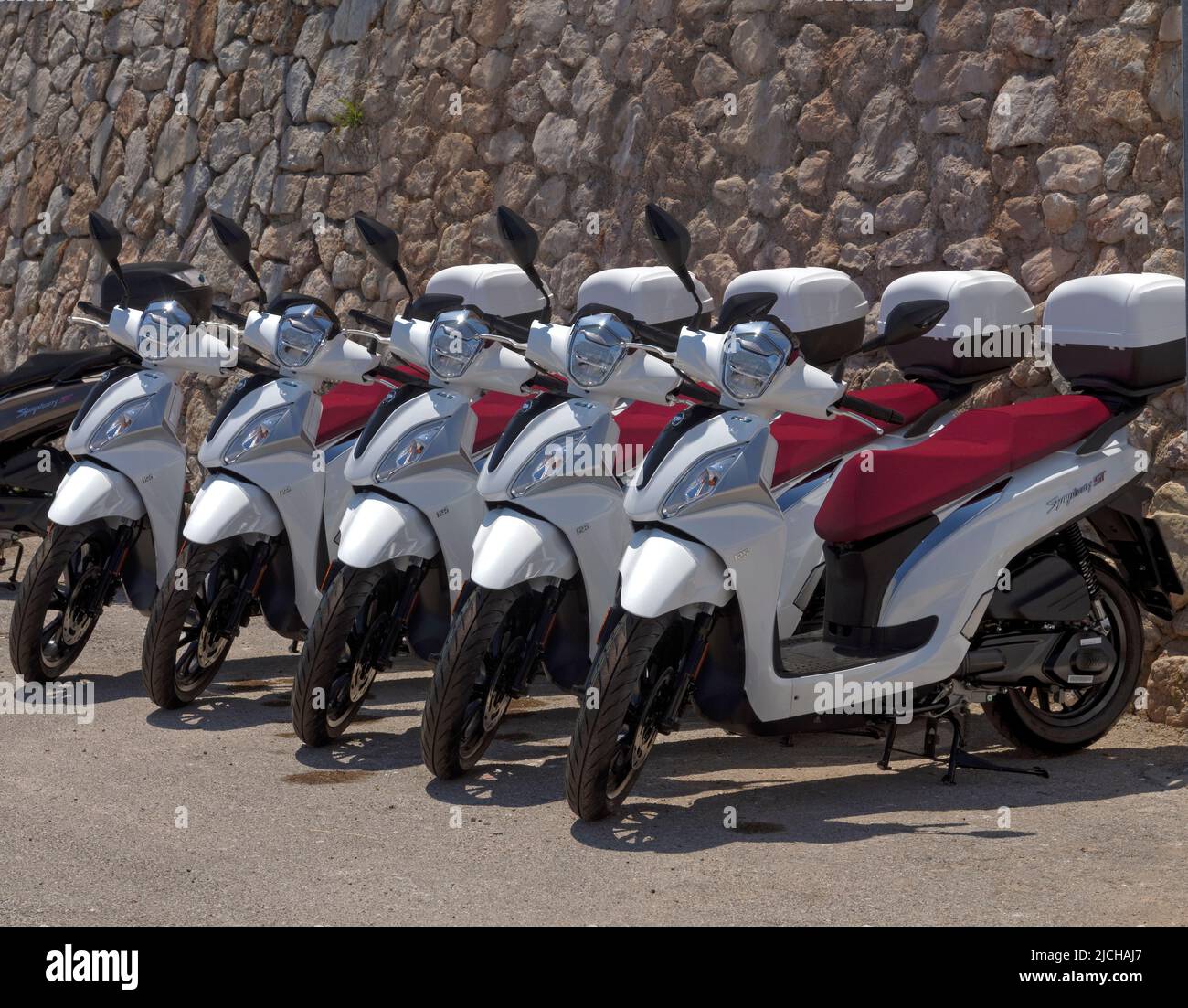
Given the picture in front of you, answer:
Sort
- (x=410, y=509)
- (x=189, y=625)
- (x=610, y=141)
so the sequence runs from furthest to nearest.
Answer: (x=610, y=141) < (x=189, y=625) < (x=410, y=509)

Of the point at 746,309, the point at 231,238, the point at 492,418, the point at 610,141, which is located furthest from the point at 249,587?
the point at 610,141

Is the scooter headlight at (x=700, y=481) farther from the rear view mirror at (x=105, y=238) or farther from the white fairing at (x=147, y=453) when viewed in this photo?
the rear view mirror at (x=105, y=238)

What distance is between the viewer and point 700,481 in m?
3.91

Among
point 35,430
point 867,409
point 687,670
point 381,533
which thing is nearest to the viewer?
point 687,670

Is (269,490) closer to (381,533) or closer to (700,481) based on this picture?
(381,533)

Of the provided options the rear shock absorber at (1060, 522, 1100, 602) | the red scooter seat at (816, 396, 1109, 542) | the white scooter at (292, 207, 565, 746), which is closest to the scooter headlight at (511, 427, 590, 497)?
the white scooter at (292, 207, 565, 746)

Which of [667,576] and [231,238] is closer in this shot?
[667,576]

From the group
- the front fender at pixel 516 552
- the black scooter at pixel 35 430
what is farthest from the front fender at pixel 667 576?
the black scooter at pixel 35 430

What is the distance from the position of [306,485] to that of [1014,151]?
8.02 feet

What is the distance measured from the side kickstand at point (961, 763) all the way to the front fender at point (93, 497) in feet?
8.30

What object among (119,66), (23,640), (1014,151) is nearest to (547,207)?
(1014,151)

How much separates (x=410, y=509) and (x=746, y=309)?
1.13 m

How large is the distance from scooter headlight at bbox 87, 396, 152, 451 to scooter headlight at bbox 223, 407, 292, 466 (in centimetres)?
46
